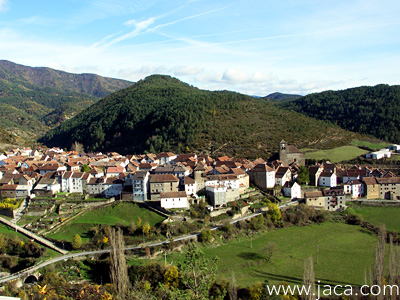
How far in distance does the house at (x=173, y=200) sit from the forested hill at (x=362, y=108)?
74855mm

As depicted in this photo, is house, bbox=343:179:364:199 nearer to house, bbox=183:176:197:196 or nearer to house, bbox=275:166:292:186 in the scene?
house, bbox=275:166:292:186

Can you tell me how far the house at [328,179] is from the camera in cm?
5604

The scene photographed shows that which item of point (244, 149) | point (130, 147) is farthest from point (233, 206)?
point (130, 147)

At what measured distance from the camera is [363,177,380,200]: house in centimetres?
5453

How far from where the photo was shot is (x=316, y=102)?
463 ft

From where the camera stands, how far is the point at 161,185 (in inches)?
1806

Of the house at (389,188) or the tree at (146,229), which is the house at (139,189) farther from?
the house at (389,188)

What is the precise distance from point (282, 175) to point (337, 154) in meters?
27.9

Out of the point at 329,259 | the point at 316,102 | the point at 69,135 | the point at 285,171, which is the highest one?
the point at 316,102

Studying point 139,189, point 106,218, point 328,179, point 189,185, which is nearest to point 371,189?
point 328,179

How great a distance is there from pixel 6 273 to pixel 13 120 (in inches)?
5996

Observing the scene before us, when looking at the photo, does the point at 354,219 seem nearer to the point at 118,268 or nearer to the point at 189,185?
Answer: the point at 189,185

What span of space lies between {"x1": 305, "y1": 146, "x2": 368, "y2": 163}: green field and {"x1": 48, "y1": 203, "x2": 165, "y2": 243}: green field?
42687 mm

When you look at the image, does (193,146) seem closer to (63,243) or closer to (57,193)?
(57,193)
